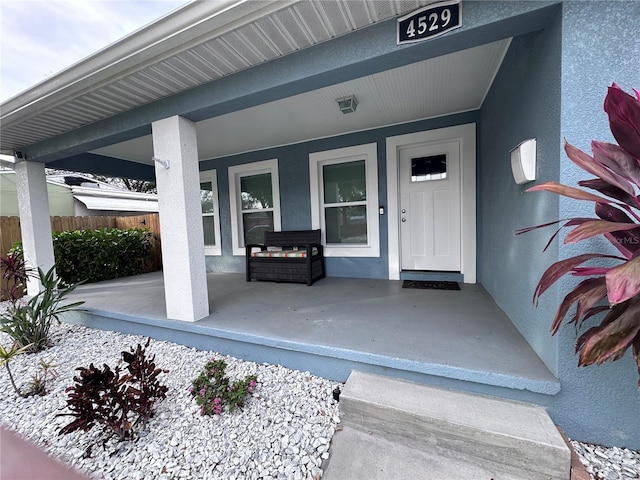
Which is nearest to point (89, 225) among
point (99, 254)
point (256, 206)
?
point (99, 254)

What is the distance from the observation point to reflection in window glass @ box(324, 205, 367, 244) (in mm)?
4105

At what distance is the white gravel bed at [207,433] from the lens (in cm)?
134

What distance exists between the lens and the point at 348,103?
292 cm

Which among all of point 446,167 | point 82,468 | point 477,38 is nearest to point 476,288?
point 446,167

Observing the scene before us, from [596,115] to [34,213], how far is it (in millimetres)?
6131

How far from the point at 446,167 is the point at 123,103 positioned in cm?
382

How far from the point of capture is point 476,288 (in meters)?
3.22

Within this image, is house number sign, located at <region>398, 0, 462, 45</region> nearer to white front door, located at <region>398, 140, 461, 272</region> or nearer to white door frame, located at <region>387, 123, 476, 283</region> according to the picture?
white door frame, located at <region>387, 123, 476, 283</region>

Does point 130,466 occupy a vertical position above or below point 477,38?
below

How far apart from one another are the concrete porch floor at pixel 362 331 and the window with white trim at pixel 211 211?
5.79ft

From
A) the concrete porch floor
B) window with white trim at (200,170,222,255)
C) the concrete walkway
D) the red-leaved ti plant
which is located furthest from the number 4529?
window with white trim at (200,170,222,255)

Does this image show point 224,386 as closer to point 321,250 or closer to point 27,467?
point 27,467

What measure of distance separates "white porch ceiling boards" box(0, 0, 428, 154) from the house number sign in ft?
0.19

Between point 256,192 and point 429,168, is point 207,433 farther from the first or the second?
point 256,192
